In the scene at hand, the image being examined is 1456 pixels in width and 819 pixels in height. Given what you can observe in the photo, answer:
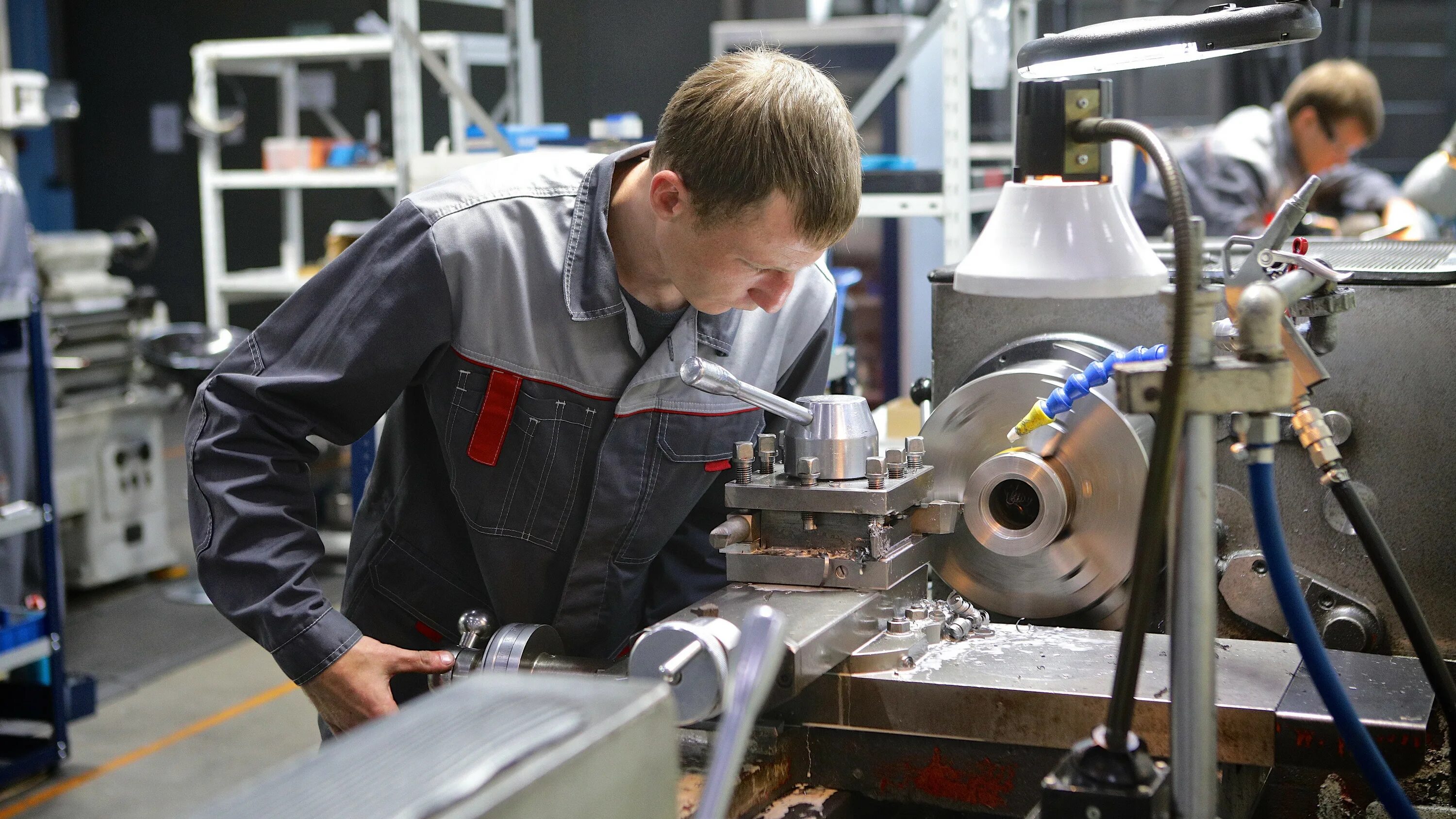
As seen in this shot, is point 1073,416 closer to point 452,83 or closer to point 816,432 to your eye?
point 816,432

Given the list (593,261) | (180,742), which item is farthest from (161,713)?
(593,261)

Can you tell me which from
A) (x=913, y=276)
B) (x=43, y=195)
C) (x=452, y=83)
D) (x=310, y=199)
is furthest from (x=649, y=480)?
(x=43, y=195)

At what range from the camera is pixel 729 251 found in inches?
45.0

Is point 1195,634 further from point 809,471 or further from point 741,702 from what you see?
point 809,471

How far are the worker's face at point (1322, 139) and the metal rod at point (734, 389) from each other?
9.31 feet

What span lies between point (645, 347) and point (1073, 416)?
1.38ft

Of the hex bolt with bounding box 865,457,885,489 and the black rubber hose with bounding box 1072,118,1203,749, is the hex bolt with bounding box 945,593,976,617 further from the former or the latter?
the black rubber hose with bounding box 1072,118,1203,749

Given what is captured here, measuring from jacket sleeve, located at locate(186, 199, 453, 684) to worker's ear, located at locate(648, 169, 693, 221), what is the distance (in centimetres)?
21

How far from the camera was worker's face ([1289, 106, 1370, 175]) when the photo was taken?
337 cm

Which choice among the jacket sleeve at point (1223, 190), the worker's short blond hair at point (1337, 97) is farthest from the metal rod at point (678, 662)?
the worker's short blond hair at point (1337, 97)

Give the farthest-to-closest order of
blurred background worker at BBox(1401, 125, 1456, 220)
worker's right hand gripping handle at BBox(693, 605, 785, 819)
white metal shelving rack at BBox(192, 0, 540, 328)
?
1. white metal shelving rack at BBox(192, 0, 540, 328)
2. blurred background worker at BBox(1401, 125, 1456, 220)
3. worker's right hand gripping handle at BBox(693, 605, 785, 819)

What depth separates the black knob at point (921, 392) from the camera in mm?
1355

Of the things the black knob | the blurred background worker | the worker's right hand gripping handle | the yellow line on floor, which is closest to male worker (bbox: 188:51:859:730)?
the black knob

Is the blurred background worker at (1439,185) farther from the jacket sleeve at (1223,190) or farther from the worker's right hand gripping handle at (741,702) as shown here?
the worker's right hand gripping handle at (741,702)
